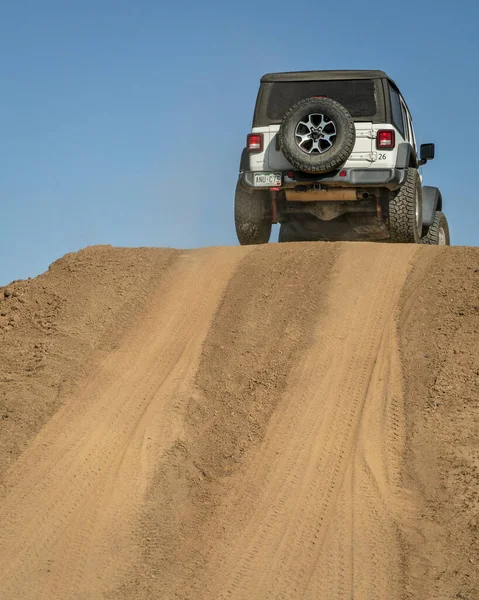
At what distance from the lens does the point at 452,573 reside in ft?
16.6

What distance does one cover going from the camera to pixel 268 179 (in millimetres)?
11055

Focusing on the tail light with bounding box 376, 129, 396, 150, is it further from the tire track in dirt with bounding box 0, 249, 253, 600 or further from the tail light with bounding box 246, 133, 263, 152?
the tire track in dirt with bounding box 0, 249, 253, 600

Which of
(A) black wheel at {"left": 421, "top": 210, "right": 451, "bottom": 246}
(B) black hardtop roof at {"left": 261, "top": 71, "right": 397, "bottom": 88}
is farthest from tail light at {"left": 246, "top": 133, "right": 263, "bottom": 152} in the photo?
(A) black wheel at {"left": 421, "top": 210, "right": 451, "bottom": 246}

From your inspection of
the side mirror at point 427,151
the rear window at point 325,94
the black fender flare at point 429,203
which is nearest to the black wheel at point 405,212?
the black fender flare at point 429,203

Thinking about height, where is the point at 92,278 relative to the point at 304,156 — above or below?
below

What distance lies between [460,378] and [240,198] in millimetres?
5373

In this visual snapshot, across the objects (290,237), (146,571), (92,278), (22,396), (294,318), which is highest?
(290,237)

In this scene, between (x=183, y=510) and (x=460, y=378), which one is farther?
(x=460, y=378)

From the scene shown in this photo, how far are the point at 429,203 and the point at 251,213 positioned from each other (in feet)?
8.24

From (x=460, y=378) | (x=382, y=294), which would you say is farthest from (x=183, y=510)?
(x=382, y=294)

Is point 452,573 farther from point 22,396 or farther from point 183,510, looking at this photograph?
point 22,396

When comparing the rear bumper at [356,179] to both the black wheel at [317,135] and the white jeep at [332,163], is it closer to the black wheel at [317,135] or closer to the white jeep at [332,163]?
the white jeep at [332,163]

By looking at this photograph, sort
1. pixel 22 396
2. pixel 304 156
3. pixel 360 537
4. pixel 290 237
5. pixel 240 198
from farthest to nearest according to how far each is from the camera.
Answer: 1. pixel 290 237
2. pixel 240 198
3. pixel 304 156
4. pixel 22 396
5. pixel 360 537

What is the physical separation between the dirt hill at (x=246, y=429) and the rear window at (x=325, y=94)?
7.81ft
